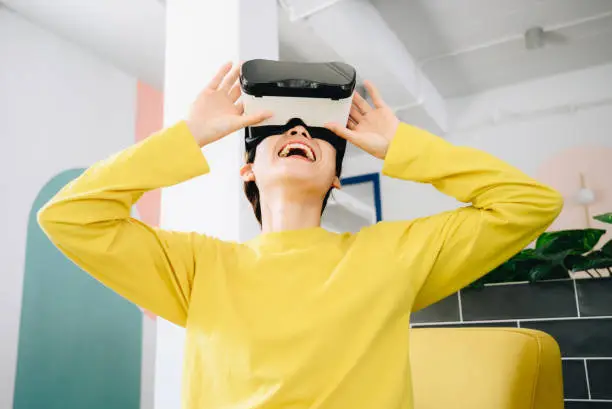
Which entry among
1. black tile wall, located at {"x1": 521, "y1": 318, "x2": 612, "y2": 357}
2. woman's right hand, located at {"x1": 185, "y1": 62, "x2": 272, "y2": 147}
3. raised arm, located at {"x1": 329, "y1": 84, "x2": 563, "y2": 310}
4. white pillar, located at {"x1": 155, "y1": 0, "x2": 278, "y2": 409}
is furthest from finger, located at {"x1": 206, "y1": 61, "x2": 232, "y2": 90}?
black tile wall, located at {"x1": 521, "y1": 318, "x2": 612, "y2": 357}

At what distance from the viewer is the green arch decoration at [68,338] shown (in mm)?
2574

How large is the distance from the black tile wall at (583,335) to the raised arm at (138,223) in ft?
4.52

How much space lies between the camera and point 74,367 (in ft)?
9.03

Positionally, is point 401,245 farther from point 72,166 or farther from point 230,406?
point 72,166

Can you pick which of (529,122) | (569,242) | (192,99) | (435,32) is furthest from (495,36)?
(192,99)

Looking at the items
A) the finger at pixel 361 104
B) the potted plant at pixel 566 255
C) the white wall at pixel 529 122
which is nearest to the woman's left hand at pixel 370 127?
the finger at pixel 361 104

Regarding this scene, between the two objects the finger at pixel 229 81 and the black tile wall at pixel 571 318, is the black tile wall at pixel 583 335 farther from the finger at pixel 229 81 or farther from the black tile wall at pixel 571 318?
the finger at pixel 229 81

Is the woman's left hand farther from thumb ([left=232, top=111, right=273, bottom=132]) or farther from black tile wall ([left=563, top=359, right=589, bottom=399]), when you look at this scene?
black tile wall ([left=563, top=359, right=589, bottom=399])

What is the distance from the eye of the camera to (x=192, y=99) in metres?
1.88

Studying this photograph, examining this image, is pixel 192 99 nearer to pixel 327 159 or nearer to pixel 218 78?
pixel 218 78

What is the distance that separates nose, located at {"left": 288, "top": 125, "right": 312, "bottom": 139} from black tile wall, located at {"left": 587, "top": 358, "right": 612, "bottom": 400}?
136 centimetres

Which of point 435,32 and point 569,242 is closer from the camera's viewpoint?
point 569,242

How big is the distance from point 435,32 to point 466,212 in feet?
8.34

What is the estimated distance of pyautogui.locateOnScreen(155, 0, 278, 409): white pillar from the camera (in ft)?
5.58
